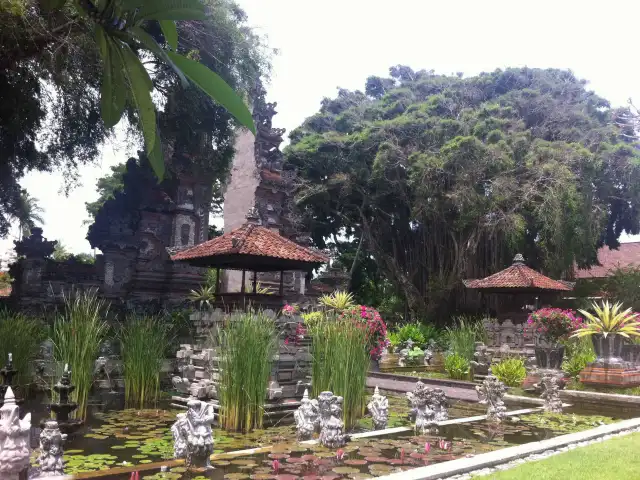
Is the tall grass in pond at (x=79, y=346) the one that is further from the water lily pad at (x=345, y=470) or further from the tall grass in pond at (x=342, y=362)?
the water lily pad at (x=345, y=470)

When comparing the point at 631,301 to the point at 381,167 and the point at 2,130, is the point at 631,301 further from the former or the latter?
the point at 2,130

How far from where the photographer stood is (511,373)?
11.5 m

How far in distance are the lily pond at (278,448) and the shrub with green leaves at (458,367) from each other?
4631mm

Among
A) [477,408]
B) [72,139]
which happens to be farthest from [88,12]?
[72,139]

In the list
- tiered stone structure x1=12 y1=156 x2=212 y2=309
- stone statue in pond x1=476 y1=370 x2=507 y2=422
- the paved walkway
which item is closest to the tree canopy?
tiered stone structure x1=12 y1=156 x2=212 y2=309

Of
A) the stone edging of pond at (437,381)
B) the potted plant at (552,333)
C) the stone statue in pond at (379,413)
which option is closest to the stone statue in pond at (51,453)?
the stone statue in pond at (379,413)

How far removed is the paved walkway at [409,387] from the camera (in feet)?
35.0

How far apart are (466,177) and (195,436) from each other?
1709 centimetres

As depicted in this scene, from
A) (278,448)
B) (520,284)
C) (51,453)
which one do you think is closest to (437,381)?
(520,284)

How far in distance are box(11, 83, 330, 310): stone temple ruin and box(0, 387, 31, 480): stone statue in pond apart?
12806 mm

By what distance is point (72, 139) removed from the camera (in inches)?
626

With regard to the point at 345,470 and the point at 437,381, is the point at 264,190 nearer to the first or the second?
the point at 437,381

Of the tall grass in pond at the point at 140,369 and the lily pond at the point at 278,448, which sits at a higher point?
the tall grass in pond at the point at 140,369

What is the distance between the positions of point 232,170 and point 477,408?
14704mm
